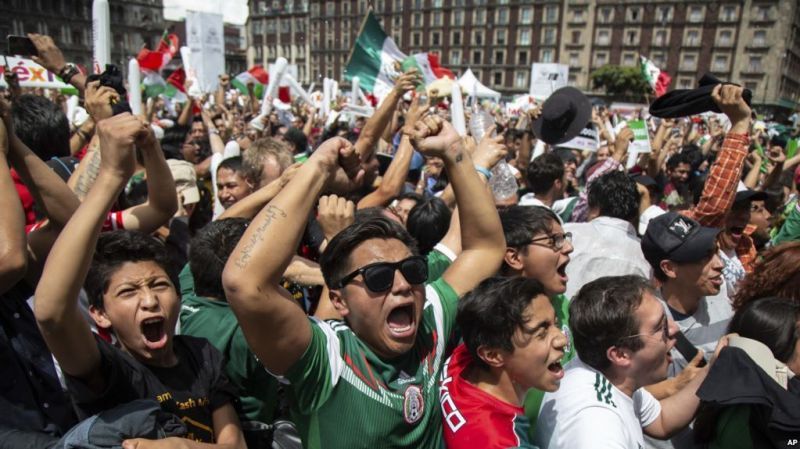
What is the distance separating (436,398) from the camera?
1.95 meters

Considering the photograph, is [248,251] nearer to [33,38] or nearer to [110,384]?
[110,384]

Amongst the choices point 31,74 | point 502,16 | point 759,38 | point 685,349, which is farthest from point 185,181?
point 502,16

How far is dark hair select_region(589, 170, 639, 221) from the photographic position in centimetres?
386

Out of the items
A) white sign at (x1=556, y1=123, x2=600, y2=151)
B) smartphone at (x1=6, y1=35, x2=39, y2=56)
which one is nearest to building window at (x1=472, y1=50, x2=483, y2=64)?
white sign at (x1=556, y1=123, x2=600, y2=151)

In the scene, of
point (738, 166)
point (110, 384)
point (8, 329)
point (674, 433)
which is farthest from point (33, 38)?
point (738, 166)

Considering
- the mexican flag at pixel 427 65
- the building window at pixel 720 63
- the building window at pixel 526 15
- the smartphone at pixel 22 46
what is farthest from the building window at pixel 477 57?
the smartphone at pixel 22 46

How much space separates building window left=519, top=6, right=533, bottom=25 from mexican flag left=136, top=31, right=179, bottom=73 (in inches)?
2774

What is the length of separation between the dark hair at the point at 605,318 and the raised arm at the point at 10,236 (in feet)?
6.55

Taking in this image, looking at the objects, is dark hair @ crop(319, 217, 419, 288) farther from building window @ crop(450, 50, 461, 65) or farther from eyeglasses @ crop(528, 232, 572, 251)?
building window @ crop(450, 50, 461, 65)

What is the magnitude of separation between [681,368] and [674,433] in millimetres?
519

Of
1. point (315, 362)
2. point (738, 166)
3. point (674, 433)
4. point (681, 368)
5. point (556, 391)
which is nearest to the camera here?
point (315, 362)

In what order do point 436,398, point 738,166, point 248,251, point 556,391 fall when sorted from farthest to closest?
point 738,166 < point 556,391 < point 436,398 < point 248,251

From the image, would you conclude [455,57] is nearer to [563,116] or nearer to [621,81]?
[621,81]

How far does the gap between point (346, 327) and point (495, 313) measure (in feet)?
1.81
